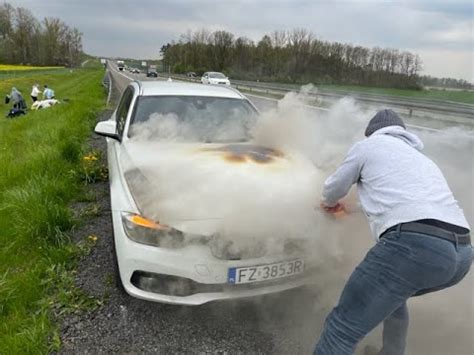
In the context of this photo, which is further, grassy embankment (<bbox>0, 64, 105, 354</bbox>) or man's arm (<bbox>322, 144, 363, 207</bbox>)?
grassy embankment (<bbox>0, 64, 105, 354</bbox>)

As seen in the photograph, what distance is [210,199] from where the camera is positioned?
2535mm

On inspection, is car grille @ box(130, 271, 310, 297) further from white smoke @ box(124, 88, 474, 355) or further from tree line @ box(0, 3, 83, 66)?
tree line @ box(0, 3, 83, 66)

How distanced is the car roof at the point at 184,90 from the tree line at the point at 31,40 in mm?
95634

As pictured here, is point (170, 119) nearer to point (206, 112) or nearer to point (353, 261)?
point (206, 112)

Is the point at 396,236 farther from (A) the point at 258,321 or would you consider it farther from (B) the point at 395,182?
(A) the point at 258,321

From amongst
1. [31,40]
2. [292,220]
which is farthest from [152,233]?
[31,40]

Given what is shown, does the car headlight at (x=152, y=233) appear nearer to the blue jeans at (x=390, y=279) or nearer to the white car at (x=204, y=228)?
the white car at (x=204, y=228)

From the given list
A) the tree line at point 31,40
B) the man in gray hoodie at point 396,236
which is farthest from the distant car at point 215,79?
the tree line at point 31,40

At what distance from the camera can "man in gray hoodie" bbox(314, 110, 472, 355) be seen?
1.71 meters

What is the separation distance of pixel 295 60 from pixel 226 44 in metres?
47.7

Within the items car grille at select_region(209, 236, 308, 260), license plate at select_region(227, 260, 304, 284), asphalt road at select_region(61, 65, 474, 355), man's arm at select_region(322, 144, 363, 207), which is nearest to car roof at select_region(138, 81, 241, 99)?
asphalt road at select_region(61, 65, 474, 355)

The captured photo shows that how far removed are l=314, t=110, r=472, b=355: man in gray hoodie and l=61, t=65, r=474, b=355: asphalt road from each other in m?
0.68

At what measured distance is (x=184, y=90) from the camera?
4.32 metres

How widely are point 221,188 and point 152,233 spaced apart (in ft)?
1.76
